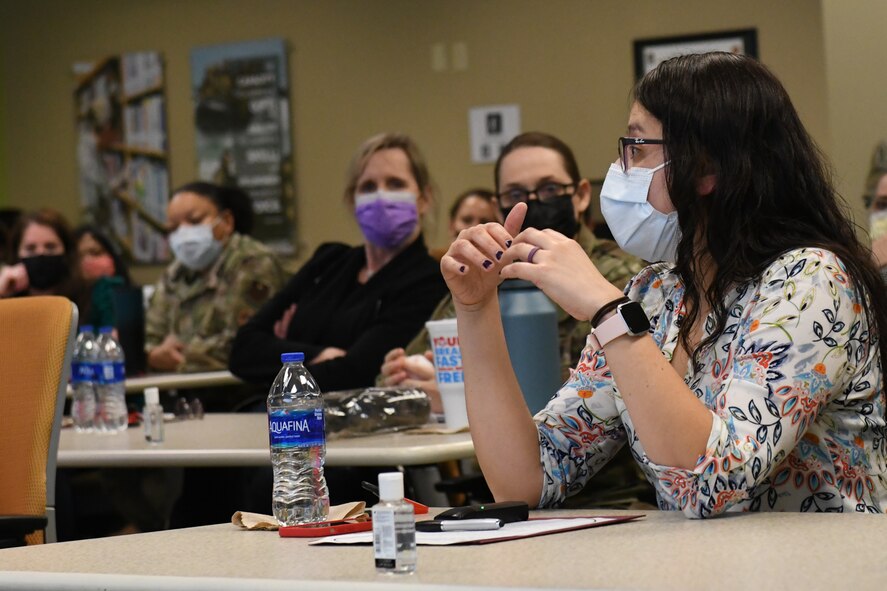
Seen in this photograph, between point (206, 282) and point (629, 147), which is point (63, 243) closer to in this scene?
point (206, 282)

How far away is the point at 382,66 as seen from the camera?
6.51 metres

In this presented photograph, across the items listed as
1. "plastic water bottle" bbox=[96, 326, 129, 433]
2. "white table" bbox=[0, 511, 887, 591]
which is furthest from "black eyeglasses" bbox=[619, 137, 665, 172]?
"plastic water bottle" bbox=[96, 326, 129, 433]

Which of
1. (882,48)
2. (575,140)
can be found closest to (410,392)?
(882,48)

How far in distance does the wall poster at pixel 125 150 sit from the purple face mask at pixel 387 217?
3.60m

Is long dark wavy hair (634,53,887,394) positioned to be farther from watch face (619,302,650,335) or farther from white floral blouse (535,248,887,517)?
watch face (619,302,650,335)

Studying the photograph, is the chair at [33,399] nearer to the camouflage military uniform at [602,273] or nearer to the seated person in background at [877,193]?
the camouflage military uniform at [602,273]

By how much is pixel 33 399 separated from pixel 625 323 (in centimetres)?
131

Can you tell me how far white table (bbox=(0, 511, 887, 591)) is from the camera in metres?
1.14

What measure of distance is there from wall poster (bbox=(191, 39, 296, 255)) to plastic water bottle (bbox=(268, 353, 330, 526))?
197 inches

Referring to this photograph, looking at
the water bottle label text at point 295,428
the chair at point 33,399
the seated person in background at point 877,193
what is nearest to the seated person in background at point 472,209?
the seated person in background at point 877,193

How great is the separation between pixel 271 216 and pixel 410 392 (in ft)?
13.6

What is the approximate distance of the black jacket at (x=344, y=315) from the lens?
3.45m

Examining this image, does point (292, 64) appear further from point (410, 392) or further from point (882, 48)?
point (410, 392)

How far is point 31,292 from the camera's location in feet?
14.6
